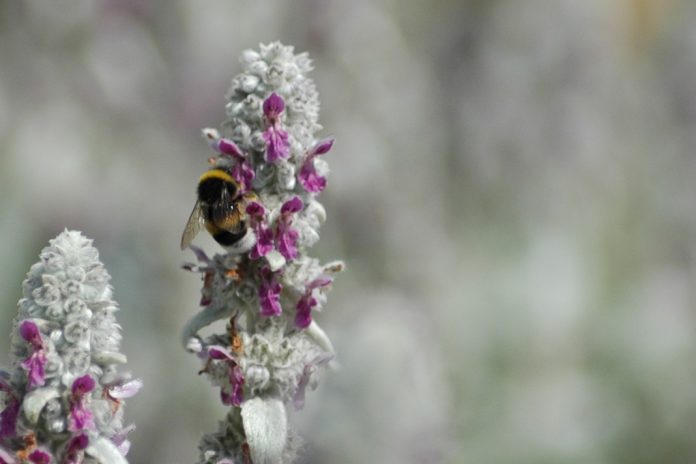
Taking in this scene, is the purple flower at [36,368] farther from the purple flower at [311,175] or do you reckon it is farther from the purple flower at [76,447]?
the purple flower at [311,175]

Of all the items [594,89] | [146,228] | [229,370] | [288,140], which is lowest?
[229,370]

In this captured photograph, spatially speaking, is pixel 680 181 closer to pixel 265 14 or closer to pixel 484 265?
pixel 484 265

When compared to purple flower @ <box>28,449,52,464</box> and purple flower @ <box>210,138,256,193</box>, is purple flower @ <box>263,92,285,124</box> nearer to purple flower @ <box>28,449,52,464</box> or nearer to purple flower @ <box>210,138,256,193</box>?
purple flower @ <box>210,138,256,193</box>

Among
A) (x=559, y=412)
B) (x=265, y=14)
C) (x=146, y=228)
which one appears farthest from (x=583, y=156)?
(x=146, y=228)

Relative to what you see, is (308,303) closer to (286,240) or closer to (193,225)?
(286,240)

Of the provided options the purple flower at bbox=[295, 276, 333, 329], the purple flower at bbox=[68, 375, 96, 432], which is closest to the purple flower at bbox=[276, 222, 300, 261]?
the purple flower at bbox=[295, 276, 333, 329]

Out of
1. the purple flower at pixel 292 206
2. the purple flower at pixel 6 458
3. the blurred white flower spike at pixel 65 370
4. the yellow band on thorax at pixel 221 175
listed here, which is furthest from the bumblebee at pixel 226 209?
the purple flower at pixel 6 458

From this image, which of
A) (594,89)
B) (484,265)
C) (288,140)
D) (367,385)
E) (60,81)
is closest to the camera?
(288,140)
